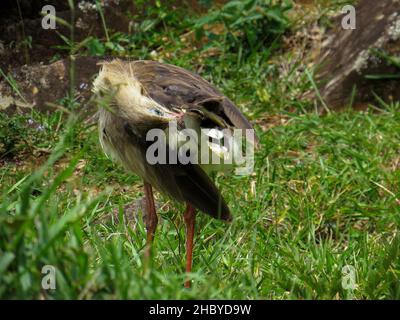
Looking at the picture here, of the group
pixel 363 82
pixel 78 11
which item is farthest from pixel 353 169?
pixel 78 11

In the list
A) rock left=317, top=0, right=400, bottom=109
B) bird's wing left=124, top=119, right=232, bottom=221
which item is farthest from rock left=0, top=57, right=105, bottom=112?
bird's wing left=124, top=119, right=232, bottom=221

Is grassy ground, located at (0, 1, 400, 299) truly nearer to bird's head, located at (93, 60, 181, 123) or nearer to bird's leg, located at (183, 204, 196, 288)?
bird's leg, located at (183, 204, 196, 288)

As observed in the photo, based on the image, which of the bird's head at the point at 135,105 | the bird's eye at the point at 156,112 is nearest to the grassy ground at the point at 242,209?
the bird's head at the point at 135,105

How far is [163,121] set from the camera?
2904mm

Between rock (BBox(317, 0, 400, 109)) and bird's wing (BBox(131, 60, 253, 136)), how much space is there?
213 cm

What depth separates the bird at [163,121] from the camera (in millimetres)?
2916

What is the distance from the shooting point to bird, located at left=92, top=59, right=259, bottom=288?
2916 millimetres

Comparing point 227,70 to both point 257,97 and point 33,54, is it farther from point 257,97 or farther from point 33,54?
point 33,54

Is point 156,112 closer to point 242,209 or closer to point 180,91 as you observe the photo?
point 180,91

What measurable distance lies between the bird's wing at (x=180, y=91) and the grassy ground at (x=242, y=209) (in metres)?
0.35

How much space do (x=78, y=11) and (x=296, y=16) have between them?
5.31 feet

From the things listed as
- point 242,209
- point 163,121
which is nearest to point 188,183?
point 163,121

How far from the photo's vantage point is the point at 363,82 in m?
5.67

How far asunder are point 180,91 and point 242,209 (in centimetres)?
111
